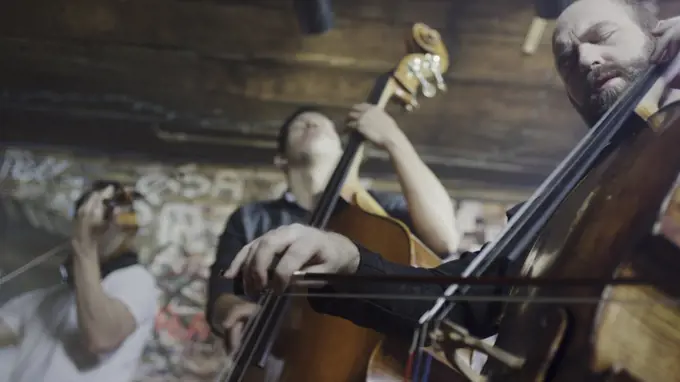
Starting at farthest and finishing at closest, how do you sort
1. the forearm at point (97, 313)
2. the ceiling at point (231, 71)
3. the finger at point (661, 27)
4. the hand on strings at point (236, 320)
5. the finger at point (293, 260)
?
the ceiling at point (231, 71) → the forearm at point (97, 313) → the hand on strings at point (236, 320) → the finger at point (661, 27) → the finger at point (293, 260)

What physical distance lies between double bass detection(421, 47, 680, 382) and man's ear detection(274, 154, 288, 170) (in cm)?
57

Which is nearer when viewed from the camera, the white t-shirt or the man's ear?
the white t-shirt

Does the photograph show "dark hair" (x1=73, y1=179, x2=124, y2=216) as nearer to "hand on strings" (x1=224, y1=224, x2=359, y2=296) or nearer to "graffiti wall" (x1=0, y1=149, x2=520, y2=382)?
"graffiti wall" (x1=0, y1=149, x2=520, y2=382)

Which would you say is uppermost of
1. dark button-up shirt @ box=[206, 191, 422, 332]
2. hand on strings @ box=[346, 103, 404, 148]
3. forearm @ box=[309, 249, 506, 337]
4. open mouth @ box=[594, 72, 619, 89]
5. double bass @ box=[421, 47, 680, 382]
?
double bass @ box=[421, 47, 680, 382]

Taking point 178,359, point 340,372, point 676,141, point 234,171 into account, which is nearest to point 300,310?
point 340,372

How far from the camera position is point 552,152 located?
53.2 inches

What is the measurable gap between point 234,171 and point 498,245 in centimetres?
60

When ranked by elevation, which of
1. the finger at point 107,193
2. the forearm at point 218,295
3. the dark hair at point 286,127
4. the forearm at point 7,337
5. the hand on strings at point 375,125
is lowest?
the forearm at point 7,337

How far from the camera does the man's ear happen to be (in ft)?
4.97

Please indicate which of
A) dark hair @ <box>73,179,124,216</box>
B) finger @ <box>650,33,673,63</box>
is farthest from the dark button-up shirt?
finger @ <box>650,33,673,63</box>

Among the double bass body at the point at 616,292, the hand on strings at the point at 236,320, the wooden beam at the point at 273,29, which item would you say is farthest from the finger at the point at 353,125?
the double bass body at the point at 616,292

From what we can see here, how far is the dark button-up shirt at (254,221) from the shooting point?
1.39m

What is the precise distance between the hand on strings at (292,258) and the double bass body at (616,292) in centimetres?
21

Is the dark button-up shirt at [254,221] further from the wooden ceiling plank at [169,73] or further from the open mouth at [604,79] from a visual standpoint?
the open mouth at [604,79]
